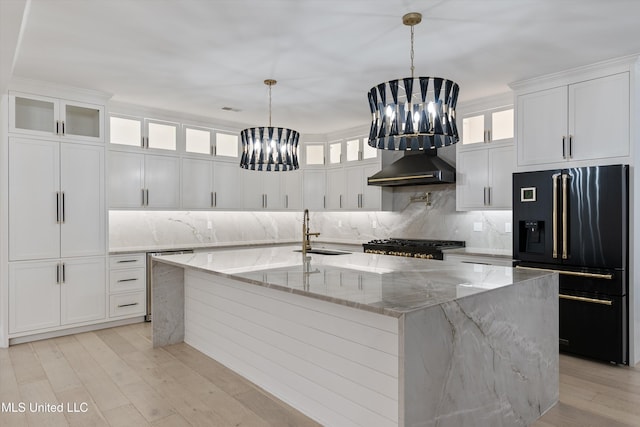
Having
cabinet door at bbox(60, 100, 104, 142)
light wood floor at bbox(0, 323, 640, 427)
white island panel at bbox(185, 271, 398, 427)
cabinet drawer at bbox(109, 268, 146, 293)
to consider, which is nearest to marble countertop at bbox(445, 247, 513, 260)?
light wood floor at bbox(0, 323, 640, 427)

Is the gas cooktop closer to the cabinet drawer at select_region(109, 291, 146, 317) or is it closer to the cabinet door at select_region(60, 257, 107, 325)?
the cabinet drawer at select_region(109, 291, 146, 317)

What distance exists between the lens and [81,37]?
3.12 metres

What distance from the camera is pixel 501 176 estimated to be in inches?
180

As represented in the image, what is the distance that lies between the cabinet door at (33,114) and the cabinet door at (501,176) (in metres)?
4.70

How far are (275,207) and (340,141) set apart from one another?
147 centimetres

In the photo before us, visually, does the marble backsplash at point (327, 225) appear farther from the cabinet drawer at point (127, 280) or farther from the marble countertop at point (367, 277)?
the marble countertop at point (367, 277)

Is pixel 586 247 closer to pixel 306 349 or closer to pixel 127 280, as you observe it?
pixel 306 349

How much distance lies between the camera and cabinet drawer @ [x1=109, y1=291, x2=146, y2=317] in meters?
4.72

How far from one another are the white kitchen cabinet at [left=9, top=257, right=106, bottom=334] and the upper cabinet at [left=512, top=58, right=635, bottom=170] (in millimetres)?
4700

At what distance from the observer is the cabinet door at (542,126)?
153 inches

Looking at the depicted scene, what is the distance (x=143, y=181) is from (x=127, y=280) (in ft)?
3.98

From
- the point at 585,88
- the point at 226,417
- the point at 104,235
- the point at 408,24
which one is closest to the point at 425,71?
the point at 408,24

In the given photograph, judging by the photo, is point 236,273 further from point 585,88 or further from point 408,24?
point 585,88

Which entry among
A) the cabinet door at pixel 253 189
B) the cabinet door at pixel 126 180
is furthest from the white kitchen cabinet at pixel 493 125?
the cabinet door at pixel 126 180
